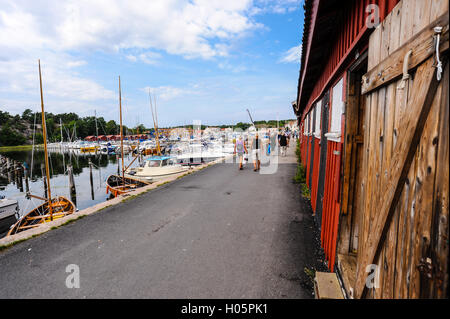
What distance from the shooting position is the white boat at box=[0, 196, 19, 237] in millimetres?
11750

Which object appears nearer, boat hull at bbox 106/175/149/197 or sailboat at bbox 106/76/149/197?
Answer: sailboat at bbox 106/76/149/197

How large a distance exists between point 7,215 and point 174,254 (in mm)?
12947

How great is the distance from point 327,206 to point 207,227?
103 inches

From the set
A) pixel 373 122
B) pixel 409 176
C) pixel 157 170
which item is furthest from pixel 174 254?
pixel 157 170

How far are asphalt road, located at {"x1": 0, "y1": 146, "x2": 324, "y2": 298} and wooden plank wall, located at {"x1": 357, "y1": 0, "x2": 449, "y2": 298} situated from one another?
189 centimetres

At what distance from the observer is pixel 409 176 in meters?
1.39

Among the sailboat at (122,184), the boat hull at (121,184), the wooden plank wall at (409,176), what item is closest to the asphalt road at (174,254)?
the wooden plank wall at (409,176)

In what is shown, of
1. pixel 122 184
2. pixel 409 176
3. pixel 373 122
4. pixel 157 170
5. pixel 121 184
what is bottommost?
pixel 121 184

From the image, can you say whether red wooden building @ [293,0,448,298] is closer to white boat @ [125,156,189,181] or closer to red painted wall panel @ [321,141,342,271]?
red painted wall panel @ [321,141,342,271]

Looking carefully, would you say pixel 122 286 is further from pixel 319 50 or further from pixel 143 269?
Result: pixel 319 50

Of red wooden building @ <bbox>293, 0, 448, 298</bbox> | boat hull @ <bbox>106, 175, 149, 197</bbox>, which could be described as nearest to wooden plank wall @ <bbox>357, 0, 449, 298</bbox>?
red wooden building @ <bbox>293, 0, 448, 298</bbox>

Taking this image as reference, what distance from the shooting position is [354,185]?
297 centimetres

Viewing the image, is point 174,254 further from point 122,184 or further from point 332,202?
point 122,184
